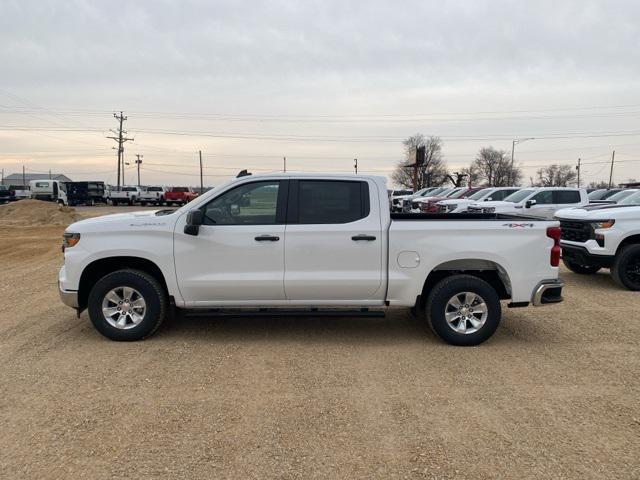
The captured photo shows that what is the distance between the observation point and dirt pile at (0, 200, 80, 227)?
2383cm

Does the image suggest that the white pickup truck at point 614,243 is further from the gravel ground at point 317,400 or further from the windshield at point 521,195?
the windshield at point 521,195

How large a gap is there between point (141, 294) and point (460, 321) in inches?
134

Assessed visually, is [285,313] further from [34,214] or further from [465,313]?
[34,214]

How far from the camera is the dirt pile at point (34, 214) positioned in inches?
938

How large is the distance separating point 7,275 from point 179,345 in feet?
20.3

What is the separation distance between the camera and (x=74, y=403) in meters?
3.95

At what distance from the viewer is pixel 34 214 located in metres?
25.4

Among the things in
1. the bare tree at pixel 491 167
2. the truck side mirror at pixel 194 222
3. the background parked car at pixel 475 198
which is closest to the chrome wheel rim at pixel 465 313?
the truck side mirror at pixel 194 222

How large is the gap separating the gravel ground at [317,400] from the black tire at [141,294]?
15 centimetres

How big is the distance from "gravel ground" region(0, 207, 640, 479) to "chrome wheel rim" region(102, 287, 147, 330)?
0.25 m

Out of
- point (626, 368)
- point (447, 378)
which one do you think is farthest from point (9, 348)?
point (626, 368)

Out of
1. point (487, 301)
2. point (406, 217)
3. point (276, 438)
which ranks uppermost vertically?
point (406, 217)

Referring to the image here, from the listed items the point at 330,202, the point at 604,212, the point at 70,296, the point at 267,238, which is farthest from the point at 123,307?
the point at 604,212

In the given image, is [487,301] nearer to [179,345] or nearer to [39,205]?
[179,345]
